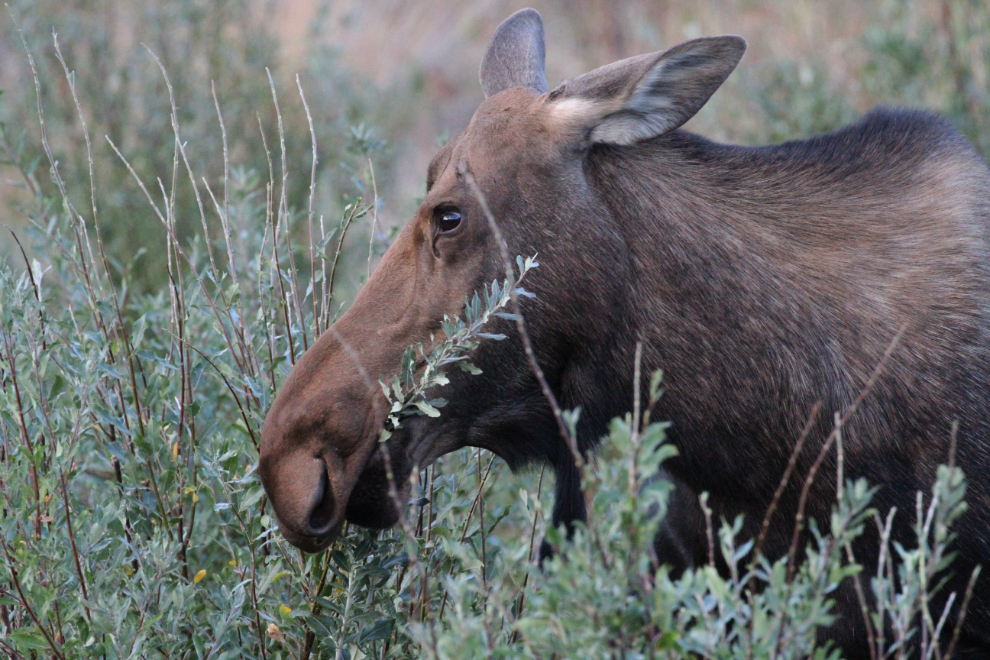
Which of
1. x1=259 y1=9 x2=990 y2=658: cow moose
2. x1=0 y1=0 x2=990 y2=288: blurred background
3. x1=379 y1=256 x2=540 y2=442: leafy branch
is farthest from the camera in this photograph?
x1=0 y1=0 x2=990 y2=288: blurred background

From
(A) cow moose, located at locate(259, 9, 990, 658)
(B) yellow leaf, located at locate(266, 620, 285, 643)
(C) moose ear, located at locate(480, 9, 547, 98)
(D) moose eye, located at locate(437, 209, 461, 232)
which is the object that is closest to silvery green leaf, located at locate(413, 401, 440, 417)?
(A) cow moose, located at locate(259, 9, 990, 658)

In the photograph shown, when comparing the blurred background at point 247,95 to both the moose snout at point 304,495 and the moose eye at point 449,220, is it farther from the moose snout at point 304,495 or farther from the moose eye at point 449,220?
the moose snout at point 304,495

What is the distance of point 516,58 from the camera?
3.24 meters

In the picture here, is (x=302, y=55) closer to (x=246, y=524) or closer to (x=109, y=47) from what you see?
(x=109, y=47)

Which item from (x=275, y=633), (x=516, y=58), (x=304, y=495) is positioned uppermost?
(x=516, y=58)

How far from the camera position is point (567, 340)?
8.85ft

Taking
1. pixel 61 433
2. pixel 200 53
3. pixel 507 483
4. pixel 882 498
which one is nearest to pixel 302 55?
pixel 200 53

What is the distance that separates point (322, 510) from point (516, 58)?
1.44 meters

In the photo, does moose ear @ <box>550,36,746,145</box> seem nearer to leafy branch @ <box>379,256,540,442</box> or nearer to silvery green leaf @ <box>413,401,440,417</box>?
leafy branch @ <box>379,256,540,442</box>

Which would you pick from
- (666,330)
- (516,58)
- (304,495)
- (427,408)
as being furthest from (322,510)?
(516,58)

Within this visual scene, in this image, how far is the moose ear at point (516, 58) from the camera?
125 inches

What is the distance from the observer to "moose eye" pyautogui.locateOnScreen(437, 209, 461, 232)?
2674 mm

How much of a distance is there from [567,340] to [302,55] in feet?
23.3

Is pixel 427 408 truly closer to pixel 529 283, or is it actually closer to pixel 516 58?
pixel 529 283
